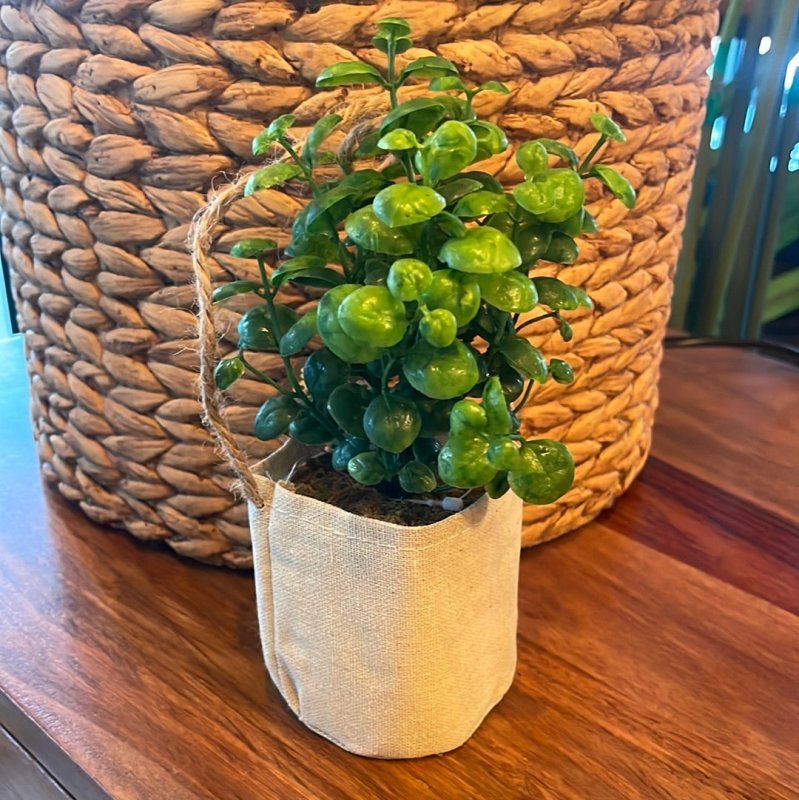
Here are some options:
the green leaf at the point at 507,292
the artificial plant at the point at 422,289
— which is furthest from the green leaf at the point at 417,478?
the green leaf at the point at 507,292

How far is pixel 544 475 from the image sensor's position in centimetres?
40

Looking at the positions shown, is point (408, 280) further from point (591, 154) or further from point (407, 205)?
point (591, 154)

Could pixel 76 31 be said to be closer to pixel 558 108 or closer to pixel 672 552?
pixel 558 108

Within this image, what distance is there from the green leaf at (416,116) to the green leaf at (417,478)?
15 cm

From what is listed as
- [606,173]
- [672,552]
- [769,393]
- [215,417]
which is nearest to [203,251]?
[215,417]

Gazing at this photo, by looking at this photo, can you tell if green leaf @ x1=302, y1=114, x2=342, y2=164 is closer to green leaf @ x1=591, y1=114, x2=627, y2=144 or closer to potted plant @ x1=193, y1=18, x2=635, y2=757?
potted plant @ x1=193, y1=18, x2=635, y2=757

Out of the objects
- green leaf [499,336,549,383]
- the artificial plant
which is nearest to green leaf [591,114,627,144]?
the artificial plant

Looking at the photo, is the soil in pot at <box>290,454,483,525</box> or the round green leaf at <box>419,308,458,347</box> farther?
the soil in pot at <box>290,454,483,525</box>

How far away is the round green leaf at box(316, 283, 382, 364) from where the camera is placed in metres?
0.38

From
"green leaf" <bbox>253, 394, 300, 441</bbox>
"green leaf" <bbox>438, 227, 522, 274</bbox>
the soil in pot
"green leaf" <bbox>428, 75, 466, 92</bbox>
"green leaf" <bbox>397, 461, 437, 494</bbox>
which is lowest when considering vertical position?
the soil in pot

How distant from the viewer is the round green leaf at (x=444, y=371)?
38cm

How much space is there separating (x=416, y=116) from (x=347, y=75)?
0.12 feet

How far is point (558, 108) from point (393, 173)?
5.1 inches

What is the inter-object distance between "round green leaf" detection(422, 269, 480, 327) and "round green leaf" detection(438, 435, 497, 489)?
5 cm
